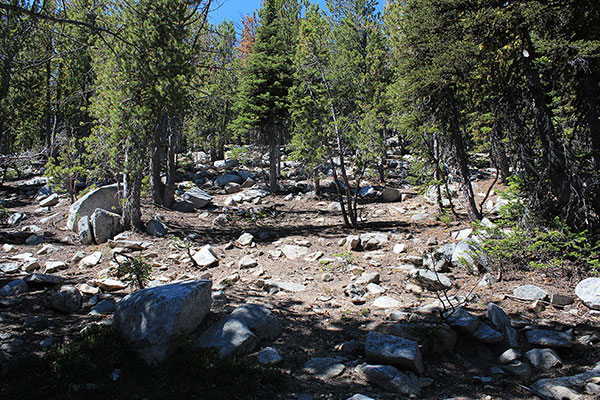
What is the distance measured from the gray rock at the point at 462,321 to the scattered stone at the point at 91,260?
7.19m

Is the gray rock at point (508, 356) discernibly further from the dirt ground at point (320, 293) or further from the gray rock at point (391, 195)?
the gray rock at point (391, 195)

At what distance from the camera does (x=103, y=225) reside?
956cm

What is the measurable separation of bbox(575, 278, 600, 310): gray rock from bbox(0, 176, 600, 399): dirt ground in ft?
0.40

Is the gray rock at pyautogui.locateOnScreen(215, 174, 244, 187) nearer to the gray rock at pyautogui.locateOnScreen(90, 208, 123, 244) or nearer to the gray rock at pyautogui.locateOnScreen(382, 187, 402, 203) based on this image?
the gray rock at pyautogui.locateOnScreen(382, 187, 402, 203)

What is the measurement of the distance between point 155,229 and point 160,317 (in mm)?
6438

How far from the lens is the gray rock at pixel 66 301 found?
538 centimetres

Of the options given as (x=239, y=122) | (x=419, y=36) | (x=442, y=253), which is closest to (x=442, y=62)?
(x=419, y=36)

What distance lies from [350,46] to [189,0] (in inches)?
449

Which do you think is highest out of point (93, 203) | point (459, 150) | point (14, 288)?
point (459, 150)

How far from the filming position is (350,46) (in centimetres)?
1944

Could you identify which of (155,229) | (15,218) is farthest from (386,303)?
(15,218)

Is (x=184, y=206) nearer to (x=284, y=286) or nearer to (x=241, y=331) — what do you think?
(x=284, y=286)

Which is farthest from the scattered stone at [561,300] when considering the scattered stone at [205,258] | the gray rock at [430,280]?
the scattered stone at [205,258]

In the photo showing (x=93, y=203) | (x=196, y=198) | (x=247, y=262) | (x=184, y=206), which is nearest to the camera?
(x=247, y=262)
